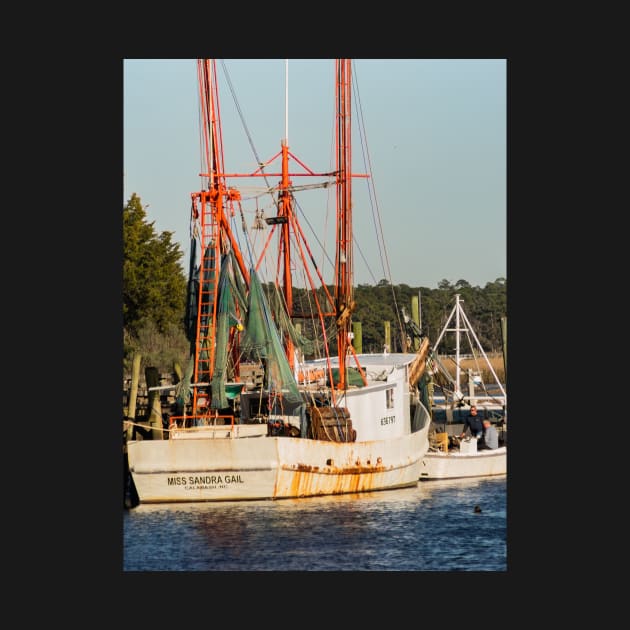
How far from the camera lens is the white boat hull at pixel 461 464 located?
5088 cm

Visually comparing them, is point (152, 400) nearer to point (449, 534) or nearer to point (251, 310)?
point (251, 310)

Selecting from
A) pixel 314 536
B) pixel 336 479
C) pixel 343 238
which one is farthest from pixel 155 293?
pixel 314 536

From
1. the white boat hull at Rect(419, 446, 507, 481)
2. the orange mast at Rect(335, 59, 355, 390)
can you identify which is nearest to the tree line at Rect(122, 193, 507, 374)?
the orange mast at Rect(335, 59, 355, 390)

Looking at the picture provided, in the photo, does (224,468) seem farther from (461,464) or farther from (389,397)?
(461,464)

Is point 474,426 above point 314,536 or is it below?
above

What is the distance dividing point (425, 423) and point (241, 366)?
16.1 feet

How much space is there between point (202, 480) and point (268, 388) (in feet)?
12.6

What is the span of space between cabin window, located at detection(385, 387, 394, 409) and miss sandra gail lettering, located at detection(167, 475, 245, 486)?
7.39 metres

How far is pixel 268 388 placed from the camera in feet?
149

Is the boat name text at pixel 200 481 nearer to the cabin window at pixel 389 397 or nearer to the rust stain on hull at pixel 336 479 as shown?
the rust stain on hull at pixel 336 479

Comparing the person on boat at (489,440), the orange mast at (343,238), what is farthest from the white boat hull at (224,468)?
the person on boat at (489,440)

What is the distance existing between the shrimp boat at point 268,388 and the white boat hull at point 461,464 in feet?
2.06

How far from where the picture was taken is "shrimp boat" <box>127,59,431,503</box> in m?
42.5

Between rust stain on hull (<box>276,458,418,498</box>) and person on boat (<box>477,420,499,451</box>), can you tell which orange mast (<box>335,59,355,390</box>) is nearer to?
rust stain on hull (<box>276,458,418,498</box>)
